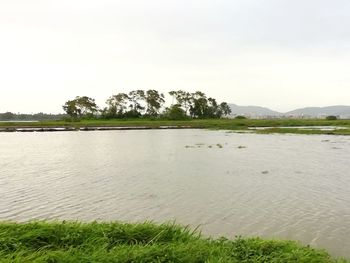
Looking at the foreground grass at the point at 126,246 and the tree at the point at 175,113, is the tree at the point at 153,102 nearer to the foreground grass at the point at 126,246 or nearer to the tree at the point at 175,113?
the tree at the point at 175,113

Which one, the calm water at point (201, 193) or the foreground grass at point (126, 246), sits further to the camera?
the calm water at point (201, 193)

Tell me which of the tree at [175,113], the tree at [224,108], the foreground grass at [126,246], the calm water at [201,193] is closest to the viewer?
the foreground grass at [126,246]

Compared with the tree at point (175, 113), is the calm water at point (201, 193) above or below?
below

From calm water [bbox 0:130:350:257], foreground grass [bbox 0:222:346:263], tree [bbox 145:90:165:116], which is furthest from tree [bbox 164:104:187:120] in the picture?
foreground grass [bbox 0:222:346:263]

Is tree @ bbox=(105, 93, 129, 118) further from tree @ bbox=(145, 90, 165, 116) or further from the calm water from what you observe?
the calm water

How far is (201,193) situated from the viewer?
54.5 ft

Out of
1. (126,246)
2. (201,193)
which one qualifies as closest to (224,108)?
(201,193)

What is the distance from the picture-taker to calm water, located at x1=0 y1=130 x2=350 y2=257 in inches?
470

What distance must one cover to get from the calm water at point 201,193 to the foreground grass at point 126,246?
8.57ft

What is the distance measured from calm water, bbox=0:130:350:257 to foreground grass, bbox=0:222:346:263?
8.57 feet

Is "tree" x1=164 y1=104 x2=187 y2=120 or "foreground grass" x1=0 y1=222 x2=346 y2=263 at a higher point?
"tree" x1=164 y1=104 x2=187 y2=120

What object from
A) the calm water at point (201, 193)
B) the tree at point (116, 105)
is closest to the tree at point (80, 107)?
the tree at point (116, 105)

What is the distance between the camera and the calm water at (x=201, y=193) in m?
11.9

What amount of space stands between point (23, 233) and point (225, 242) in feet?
15.3
